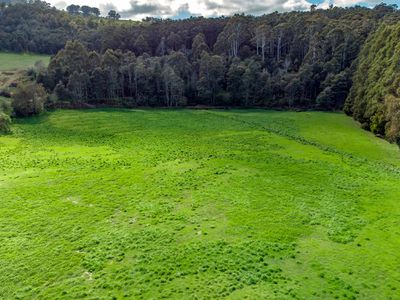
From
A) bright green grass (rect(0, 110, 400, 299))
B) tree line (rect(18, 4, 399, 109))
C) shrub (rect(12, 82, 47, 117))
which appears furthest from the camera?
tree line (rect(18, 4, 399, 109))

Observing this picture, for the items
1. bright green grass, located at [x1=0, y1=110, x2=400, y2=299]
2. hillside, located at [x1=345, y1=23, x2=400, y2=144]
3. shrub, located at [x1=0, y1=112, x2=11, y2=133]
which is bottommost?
bright green grass, located at [x1=0, y1=110, x2=400, y2=299]

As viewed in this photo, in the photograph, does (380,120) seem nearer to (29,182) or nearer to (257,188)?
(257,188)

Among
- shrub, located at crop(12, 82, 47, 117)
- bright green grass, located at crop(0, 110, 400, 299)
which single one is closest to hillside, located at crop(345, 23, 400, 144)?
bright green grass, located at crop(0, 110, 400, 299)

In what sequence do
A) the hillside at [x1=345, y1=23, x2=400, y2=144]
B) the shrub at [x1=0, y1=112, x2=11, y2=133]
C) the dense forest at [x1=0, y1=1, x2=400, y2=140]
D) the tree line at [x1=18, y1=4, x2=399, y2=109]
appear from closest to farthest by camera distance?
the hillside at [x1=345, y1=23, x2=400, y2=144] → the shrub at [x1=0, y1=112, x2=11, y2=133] → the dense forest at [x1=0, y1=1, x2=400, y2=140] → the tree line at [x1=18, y1=4, x2=399, y2=109]

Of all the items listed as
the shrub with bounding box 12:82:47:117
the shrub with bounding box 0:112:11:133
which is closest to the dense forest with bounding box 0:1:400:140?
the shrub with bounding box 12:82:47:117

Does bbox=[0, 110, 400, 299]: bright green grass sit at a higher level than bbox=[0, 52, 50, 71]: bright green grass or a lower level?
lower

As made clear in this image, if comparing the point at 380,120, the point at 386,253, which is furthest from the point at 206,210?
the point at 380,120

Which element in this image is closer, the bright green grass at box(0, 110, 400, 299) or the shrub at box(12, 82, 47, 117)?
the bright green grass at box(0, 110, 400, 299)

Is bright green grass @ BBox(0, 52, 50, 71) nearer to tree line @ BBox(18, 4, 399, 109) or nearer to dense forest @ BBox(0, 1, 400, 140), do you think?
dense forest @ BBox(0, 1, 400, 140)

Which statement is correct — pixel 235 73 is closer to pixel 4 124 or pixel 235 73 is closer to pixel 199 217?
pixel 4 124
